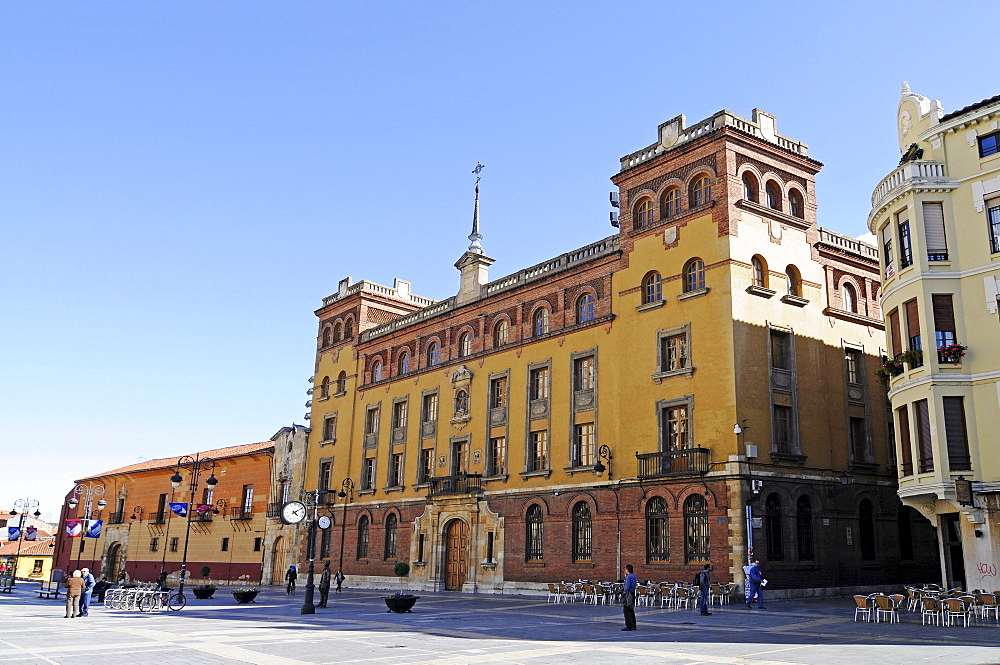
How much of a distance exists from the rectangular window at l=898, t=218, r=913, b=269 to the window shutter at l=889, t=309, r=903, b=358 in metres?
1.61

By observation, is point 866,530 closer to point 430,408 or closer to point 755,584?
point 755,584

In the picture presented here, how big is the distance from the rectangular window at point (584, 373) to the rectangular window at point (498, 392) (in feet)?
15.2

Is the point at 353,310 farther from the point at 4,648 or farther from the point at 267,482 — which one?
the point at 4,648

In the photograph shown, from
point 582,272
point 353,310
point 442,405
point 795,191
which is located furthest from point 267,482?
point 795,191

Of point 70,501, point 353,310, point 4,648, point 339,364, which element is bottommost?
point 4,648

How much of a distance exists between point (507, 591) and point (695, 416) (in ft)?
40.2

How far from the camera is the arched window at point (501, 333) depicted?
4022 cm

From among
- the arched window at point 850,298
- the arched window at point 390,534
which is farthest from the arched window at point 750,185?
the arched window at point 390,534

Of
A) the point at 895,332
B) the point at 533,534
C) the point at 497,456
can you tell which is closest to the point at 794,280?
the point at 895,332

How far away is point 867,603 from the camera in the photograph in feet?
69.9

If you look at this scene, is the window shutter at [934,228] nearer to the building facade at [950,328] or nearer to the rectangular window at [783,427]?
the building facade at [950,328]

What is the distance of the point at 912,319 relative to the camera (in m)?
26.2

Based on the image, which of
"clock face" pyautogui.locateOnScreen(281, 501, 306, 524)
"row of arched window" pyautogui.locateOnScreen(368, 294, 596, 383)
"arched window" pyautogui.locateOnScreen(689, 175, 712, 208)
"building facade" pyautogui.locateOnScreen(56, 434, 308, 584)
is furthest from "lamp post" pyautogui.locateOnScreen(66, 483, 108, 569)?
"arched window" pyautogui.locateOnScreen(689, 175, 712, 208)

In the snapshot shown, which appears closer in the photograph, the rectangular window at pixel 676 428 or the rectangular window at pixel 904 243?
the rectangular window at pixel 904 243
